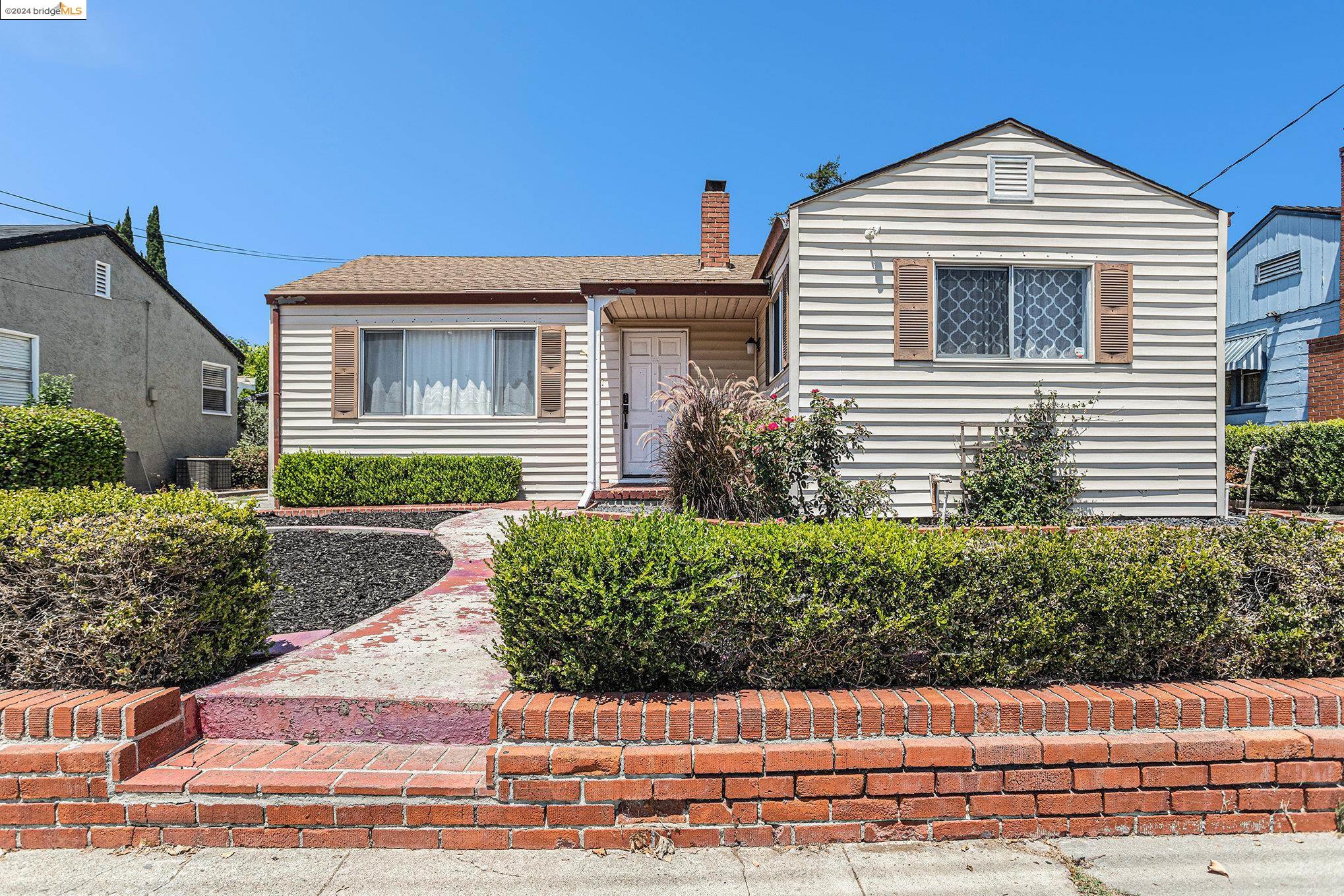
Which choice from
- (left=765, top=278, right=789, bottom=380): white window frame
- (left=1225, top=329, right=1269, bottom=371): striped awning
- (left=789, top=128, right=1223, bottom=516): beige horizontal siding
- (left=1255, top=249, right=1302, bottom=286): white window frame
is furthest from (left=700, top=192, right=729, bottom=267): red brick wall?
(left=1255, top=249, right=1302, bottom=286): white window frame

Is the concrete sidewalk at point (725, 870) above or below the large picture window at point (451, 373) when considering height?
below

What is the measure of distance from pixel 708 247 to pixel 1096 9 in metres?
6.51

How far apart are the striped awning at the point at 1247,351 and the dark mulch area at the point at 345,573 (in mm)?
16833

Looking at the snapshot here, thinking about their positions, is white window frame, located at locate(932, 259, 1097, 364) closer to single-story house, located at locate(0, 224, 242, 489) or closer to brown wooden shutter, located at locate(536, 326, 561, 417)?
brown wooden shutter, located at locate(536, 326, 561, 417)

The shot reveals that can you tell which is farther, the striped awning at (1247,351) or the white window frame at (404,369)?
the striped awning at (1247,351)

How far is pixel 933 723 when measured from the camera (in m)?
2.05

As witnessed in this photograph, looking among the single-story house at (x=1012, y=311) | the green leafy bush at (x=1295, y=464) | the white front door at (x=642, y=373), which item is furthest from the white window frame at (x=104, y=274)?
the green leafy bush at (x=1295, y=464)

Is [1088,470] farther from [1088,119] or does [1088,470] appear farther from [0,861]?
[1088,119]

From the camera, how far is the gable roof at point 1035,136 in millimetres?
6922

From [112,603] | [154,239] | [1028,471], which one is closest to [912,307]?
[1028,471]

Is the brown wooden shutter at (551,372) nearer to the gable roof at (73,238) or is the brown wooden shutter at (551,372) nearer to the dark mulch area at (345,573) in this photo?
the dark mulch area at (345,573)

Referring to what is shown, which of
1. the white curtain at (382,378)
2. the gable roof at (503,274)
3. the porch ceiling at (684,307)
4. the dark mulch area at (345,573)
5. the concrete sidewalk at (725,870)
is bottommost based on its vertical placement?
the concrete sidewalk at (725,870)

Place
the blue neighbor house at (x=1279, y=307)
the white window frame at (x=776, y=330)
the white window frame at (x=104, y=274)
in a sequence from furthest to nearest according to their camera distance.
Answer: the blue neighbor house at (x=1279, y=307), the white window frame at (x=104, y=274), the white window frame at (x=776, y=330)

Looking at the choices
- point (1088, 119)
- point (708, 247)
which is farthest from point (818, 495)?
point (1088, 119)
